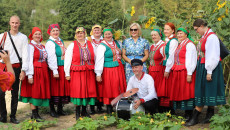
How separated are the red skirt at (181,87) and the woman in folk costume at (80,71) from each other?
1461 millimetres

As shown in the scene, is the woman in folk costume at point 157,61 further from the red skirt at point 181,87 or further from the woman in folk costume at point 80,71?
the woman in folk costume at point 80,71

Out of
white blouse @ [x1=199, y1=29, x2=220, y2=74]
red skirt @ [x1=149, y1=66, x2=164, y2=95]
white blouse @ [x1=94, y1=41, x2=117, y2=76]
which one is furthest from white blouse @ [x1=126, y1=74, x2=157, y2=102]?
white blouse @ [x1=199, y1=29, x2=220, y2=74]

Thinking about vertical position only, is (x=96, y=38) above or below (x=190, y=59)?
above

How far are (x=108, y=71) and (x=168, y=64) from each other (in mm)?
1140

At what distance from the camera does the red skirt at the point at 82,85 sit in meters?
5.01

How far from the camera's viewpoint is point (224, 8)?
556cm

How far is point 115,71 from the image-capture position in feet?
17.2

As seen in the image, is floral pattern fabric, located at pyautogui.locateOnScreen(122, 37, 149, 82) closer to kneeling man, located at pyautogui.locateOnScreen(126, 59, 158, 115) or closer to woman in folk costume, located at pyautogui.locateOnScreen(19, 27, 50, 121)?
kneeling man, located at pyautogui.locateOnScreen(126, 59, 158, 115)

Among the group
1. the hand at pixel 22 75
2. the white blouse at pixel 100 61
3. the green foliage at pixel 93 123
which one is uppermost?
the white blouse at pixel 100 61

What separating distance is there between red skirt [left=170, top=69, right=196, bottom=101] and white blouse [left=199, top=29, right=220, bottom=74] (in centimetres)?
43

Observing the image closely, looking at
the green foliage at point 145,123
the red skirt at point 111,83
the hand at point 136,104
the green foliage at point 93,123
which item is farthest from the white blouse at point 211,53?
the green foliage at point 93,123

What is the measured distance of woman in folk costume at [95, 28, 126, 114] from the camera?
5.17 metres

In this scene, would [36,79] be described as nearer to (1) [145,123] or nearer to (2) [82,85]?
(2) [82,85]

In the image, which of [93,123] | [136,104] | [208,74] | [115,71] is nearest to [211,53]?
[208,74]
